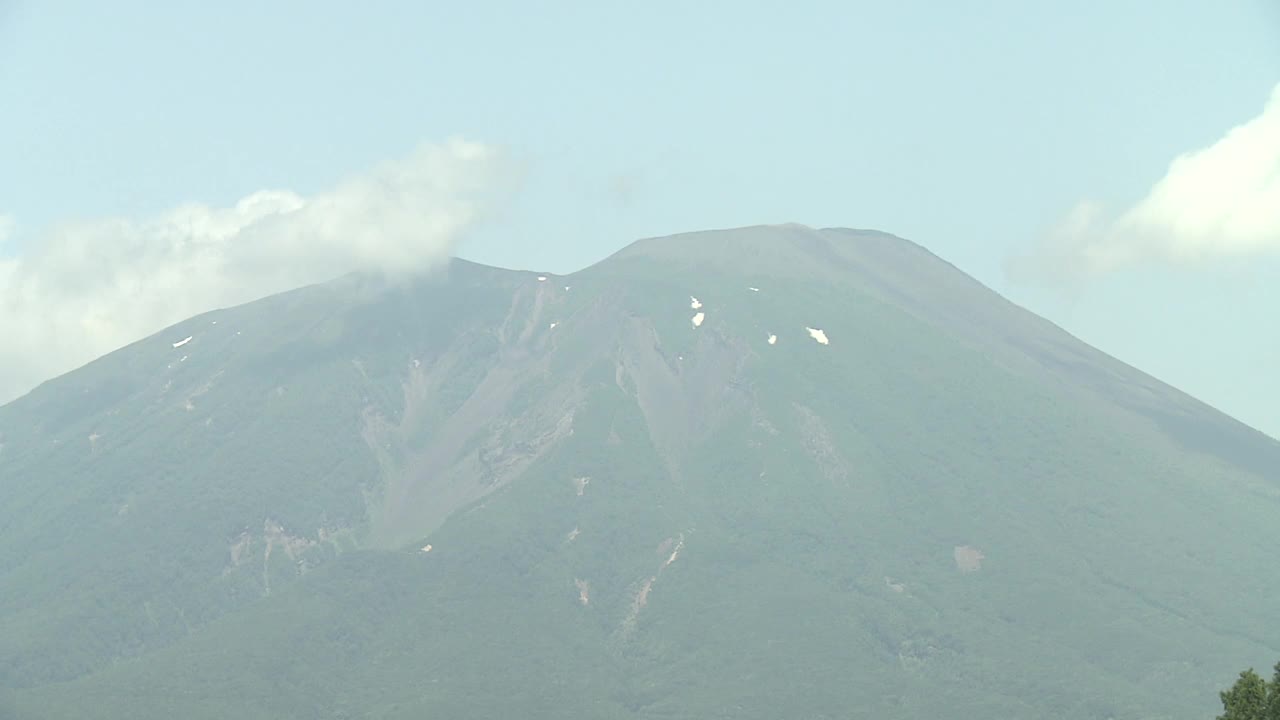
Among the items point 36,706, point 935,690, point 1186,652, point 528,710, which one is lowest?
point 36,706

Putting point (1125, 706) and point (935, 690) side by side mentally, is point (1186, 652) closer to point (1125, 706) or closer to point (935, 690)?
point (1125, 706)

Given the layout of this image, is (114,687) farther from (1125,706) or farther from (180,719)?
(1125,706)

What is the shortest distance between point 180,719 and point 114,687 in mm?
18299

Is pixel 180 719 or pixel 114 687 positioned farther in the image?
pixel 114 687

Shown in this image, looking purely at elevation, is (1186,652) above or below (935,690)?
above

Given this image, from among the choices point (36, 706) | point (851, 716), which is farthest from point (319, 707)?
point (851, 716)

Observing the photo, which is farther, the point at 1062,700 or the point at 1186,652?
the point at 1186,652


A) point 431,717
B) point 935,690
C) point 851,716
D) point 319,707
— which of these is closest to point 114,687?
point 319,707

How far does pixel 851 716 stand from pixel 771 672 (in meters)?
16.2

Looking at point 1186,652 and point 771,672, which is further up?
point 1186,652

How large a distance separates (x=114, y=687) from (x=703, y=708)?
81456 millimetres

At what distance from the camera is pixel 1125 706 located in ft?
604

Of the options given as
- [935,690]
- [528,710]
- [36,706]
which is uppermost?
[935,690]

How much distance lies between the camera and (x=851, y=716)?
186m
